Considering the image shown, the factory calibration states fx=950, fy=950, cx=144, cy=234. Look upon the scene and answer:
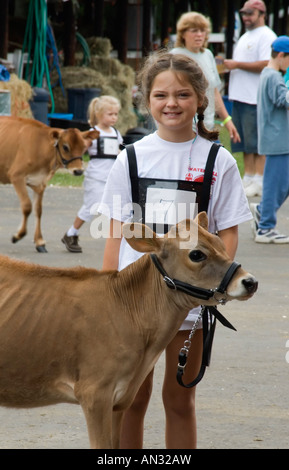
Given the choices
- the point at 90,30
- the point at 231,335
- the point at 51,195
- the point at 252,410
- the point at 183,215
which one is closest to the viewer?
the point at 183,215

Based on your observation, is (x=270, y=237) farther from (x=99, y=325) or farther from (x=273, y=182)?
(x=99, y=325)

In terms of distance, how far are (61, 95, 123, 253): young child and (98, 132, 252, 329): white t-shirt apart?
17.5 feet

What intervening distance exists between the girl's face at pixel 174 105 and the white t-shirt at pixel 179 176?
46mm

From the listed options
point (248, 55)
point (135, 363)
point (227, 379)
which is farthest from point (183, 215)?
point (248, 55)

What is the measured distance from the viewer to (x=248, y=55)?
14.0m

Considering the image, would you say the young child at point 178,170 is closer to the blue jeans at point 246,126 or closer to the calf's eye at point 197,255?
the calf's eye at point 197,255

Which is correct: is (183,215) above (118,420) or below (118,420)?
above

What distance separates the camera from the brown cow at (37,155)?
9.74 meters

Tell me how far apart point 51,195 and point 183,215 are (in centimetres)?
969

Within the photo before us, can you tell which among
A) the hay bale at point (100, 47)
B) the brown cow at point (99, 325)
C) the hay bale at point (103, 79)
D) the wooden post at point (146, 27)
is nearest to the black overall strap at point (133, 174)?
the brown cow at point (99, 325)

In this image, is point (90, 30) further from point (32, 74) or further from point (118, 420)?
point (118, 420)

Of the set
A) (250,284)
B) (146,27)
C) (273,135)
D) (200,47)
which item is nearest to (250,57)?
(273,135)

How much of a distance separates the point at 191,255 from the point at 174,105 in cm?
75

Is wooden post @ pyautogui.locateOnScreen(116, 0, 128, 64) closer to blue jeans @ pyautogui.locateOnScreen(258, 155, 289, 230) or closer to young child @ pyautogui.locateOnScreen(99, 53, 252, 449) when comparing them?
blue jeans @ pyautogui.locateOnScreen(258, 155, 289, 230)
